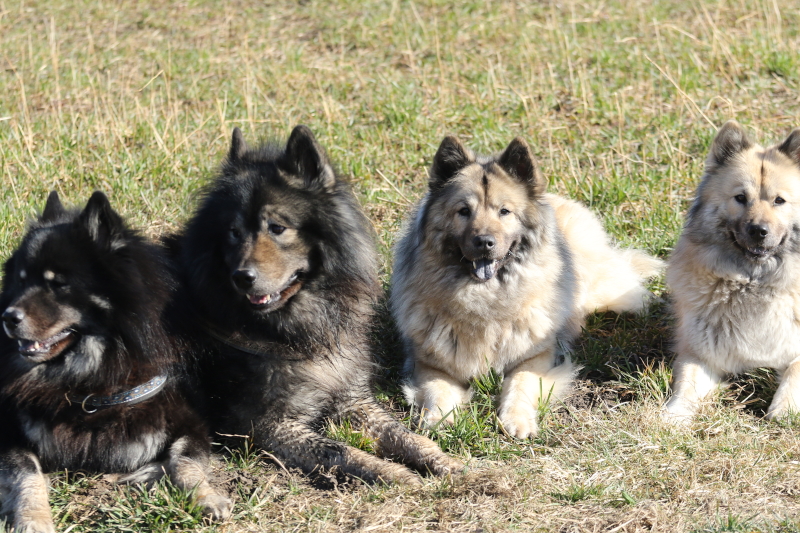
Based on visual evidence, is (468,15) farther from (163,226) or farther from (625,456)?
(625,456)

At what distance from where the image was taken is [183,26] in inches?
383

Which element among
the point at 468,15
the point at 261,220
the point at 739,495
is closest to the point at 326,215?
the point at 261,220

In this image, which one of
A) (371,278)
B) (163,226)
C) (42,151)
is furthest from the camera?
(42,151)

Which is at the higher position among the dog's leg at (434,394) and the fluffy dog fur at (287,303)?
the fluffy dog fur at (287,303)

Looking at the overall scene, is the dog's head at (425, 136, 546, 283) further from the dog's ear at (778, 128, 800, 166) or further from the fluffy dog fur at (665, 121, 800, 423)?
the dog's ear at (778, 128, 800, 166)

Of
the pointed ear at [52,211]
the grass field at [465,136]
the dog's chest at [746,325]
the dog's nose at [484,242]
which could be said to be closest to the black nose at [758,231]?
the dog's chest at [746,325]

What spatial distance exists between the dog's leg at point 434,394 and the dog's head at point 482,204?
65 cm

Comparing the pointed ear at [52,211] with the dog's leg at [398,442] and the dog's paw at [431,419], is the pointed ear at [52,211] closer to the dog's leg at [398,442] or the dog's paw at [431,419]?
the dog's leg at [398,442]

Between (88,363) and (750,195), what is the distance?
11.8 feet

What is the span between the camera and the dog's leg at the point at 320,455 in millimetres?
3596

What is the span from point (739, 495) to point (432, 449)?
1.44 metres

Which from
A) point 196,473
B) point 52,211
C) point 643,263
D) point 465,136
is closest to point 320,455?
point 196,473

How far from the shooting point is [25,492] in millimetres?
3266

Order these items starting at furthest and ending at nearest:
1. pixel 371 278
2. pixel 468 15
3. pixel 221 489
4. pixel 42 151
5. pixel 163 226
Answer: pixel 468 15 < pixel 42 151 < pixel 163 226 < pixel 371 278 < pixel 221 489
